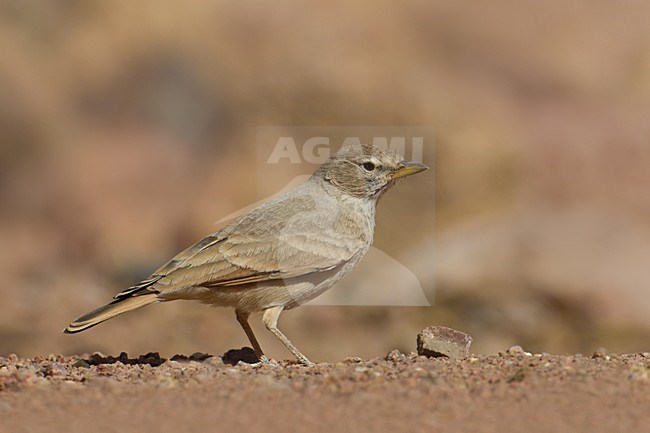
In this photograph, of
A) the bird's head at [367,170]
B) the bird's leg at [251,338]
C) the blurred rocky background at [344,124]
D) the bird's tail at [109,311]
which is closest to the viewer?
the bird's tail at [109,311]

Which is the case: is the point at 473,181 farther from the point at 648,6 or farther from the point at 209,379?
the point at 209,379

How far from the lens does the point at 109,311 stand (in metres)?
6.61

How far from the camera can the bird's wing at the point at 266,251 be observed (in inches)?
268

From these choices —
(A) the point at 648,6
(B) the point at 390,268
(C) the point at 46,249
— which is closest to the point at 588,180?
(B) the point at 390,268

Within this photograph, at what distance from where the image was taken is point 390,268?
1277cm

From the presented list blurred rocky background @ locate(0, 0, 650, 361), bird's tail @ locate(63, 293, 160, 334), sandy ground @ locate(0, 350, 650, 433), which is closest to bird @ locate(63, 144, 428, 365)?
bird's tail @ locate(63, 293, 160, 334)

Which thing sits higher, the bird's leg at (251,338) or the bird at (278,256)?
the bird at (278,256)

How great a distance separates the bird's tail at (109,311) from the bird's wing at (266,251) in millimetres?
44

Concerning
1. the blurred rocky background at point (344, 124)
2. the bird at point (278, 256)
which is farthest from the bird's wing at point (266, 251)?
the blurred rocky background at point (344, 124)

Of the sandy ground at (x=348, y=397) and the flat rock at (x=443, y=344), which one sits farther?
the flat rock at (x=443, y=344)

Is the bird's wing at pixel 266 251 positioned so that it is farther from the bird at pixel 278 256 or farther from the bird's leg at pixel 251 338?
the bird's leg at pixel 251 338

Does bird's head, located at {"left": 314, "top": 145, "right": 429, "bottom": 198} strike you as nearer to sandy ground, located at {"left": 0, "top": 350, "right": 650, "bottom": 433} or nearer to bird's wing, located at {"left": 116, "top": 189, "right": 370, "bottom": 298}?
bird's wing, located at {"left": 116, "top": 189, "right": 370, "bottom": 298}

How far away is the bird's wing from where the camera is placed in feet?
22.3

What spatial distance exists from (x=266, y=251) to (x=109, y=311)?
111 centimetres
